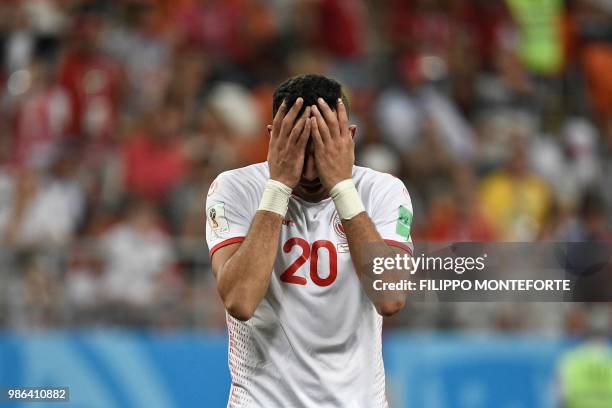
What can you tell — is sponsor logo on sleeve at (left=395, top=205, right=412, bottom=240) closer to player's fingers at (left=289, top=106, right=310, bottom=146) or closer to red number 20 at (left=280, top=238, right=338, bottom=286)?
red number 20 at (left=280, top=238, right=338, bottom=286)

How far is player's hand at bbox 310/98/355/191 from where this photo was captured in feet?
13.6

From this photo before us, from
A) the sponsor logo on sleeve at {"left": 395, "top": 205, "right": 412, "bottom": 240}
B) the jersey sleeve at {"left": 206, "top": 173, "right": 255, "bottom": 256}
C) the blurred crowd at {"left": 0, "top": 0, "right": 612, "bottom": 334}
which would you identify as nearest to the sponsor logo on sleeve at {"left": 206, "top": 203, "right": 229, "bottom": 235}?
the jersey sleeve at {"left": 206, "top": 173, "right": 255, "bottom": 256}

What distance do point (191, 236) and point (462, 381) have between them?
2.47 meters

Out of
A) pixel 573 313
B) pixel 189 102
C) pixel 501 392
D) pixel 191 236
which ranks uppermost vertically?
pixel 189 102

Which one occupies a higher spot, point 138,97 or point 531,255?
point 138,97

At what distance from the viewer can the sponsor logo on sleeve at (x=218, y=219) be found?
433 centimetres

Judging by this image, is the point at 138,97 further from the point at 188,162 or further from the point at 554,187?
the point at 554,187

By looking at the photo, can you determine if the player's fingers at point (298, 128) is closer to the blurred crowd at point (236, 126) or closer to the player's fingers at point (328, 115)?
the player's fingers at point (328, 115)

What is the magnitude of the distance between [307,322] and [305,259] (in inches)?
8.8

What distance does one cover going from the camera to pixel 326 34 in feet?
40.9

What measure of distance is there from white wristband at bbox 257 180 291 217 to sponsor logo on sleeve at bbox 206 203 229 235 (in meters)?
0.20

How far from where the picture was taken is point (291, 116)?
163 inches

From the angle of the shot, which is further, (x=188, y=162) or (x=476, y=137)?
(x=476, y=137)

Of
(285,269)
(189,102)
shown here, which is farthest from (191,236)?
(285,269)
